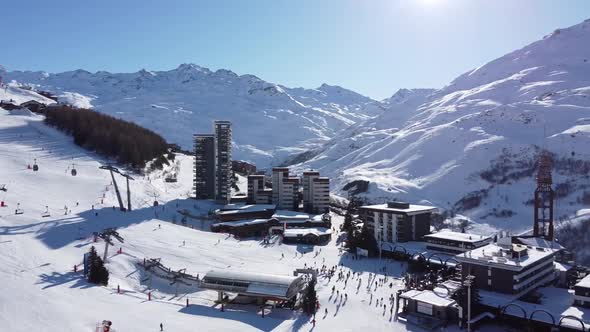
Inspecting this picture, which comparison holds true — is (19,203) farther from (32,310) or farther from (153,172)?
(153,172)

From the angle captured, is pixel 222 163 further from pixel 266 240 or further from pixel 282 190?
pixel 266 240

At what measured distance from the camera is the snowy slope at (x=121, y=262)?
33003 millimetres

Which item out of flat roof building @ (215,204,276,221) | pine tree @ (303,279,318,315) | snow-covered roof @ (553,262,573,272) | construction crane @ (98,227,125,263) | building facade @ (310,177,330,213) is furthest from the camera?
building facade @ (310,177,330,213)

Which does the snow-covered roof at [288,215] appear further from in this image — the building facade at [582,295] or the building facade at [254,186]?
the building facade at [582,295]

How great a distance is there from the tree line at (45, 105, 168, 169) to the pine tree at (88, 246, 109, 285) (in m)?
49.5

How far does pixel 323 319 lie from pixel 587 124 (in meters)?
119

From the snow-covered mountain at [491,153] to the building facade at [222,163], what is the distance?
43.0m

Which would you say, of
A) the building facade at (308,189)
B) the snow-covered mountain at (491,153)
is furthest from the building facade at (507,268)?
the snow-covered mountain at (491,153)

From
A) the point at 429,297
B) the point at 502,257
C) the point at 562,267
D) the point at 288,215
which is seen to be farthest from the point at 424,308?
the point at 288,215

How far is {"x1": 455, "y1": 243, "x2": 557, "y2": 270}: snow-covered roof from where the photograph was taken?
139ft

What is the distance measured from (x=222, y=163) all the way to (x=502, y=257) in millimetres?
54631

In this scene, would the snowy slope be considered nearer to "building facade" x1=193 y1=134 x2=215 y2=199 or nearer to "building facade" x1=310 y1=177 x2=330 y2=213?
"building facade" x1=193 y1=134 x2=215 y2=199

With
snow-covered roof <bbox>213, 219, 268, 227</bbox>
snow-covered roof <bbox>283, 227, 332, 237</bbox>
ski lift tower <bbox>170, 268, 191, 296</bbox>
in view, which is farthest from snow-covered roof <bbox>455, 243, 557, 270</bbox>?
snow-covered roof <bbox>213, 219, 268, 227</bbox>

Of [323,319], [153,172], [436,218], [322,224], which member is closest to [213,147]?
[153,172]
